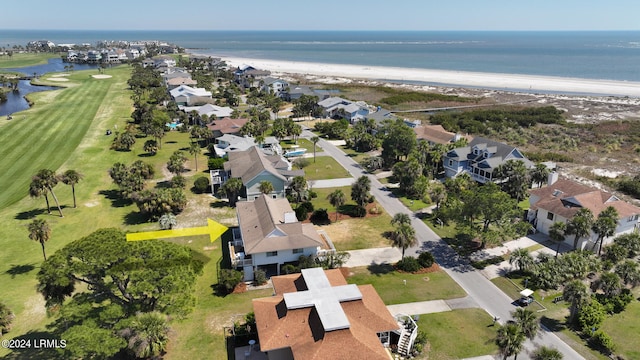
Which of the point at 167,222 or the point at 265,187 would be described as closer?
the point at 167,222

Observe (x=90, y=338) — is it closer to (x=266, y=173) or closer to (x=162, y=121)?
(x=266, y=173)

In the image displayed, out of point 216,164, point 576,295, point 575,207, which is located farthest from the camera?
point 216,164

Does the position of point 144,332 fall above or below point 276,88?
below

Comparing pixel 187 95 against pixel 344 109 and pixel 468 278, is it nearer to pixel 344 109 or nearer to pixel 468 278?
pixel 344 109

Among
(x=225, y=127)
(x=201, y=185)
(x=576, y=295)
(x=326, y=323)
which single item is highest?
(x=225, y=127)

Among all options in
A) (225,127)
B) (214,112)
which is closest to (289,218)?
(225,127)

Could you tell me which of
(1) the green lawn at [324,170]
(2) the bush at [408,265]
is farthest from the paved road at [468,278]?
(1) the green lawn at [324,170]

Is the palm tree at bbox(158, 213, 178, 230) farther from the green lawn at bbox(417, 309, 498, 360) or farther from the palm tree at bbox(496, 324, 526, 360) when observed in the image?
the palm tree at bbox(496, 324, 526, 360)
